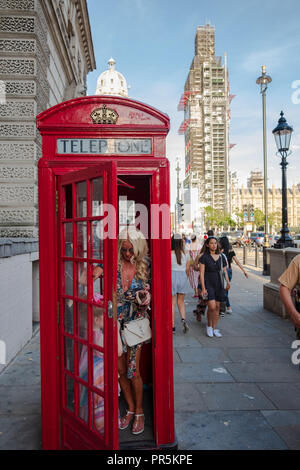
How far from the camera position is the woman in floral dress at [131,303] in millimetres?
3215

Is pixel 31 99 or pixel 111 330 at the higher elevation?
pixel 31 99

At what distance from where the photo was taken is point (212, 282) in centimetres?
650

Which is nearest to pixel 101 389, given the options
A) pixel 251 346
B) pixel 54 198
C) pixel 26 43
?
pixel 54 198

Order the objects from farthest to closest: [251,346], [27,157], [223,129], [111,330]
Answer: [223,129], [27,157], [251,346], [111,330]

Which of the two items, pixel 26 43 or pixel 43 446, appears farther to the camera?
pixel 26 43

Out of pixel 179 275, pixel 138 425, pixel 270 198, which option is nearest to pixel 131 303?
pixel 138 425

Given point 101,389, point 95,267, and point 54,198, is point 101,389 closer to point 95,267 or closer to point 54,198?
point 95,267

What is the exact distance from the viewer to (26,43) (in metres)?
7.33

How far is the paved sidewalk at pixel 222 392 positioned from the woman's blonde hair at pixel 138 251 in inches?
60.8

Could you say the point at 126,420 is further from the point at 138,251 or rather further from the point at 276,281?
the point at 276,281

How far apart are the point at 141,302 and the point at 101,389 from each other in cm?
81

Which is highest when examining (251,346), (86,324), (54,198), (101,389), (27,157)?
(27,157)

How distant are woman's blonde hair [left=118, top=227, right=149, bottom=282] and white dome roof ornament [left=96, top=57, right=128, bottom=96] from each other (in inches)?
2471

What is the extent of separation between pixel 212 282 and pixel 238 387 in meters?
2.45
